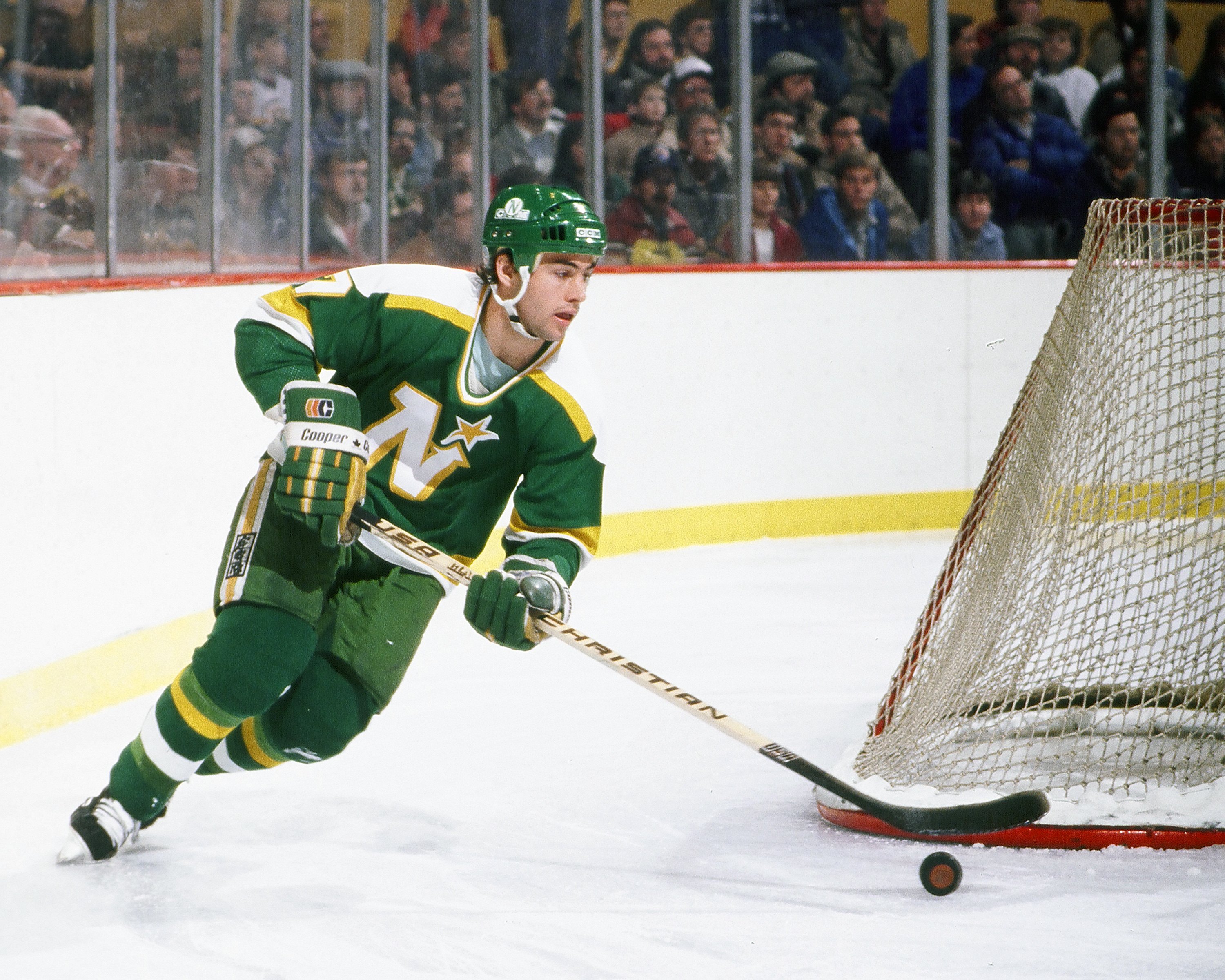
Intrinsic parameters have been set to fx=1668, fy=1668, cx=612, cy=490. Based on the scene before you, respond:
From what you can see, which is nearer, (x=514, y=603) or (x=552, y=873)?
(x=514, y=603)

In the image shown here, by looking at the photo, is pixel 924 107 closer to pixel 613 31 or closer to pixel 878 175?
pixel 878 175

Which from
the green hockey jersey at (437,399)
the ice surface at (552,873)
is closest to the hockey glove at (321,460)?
the green hockey jersey at (437,399)

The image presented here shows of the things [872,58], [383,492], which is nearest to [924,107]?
[872,58]

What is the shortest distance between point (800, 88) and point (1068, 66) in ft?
3.77

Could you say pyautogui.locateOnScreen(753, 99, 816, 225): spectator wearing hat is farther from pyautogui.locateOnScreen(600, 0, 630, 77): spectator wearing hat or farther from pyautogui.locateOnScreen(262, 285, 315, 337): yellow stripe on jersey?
pyautogui.locateOnScreen(262, 285, 315, 337): yellow stripe on jersey

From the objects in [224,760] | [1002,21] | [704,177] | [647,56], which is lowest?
[224,760]

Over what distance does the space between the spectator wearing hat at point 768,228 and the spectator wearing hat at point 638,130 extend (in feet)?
1.29

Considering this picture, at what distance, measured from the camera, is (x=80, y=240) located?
386 centimetres

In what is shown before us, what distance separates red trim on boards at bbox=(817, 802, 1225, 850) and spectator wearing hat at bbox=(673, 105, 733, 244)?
3468mm

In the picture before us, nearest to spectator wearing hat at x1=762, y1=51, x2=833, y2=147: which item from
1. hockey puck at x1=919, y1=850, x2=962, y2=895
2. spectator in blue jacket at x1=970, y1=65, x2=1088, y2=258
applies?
spectator in blue jacket at x1=970, y1=65, x2=1088, y2=258

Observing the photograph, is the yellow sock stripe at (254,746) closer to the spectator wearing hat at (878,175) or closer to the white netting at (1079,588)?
the white netting at (1079,588)

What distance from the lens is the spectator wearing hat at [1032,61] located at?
247 inches

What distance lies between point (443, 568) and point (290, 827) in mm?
604

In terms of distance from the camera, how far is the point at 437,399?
95.3 inches
